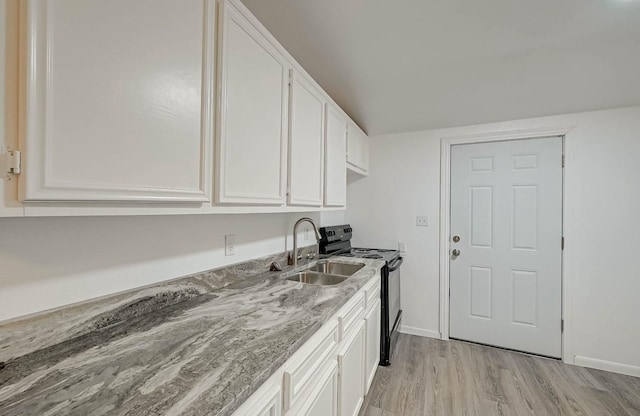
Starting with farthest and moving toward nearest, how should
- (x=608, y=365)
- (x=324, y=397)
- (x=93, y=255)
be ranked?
1. (x=608, y=365)
2. (x=324, y=397)
3. (x=93, y=255)

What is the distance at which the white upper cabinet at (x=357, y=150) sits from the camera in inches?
99.3

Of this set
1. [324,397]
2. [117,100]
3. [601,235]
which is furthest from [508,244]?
[117,100]

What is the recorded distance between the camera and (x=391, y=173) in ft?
10.0

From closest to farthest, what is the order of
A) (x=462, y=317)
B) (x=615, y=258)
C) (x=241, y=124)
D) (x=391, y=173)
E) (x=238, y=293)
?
(x=241, y=124) → (x=238, y=293) → (x=615, y=258) → (x=462, y=317) → (x=391, y=173)

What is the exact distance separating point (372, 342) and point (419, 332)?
1.19 meters

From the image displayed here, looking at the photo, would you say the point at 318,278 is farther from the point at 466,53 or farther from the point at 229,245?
the point at 466,53

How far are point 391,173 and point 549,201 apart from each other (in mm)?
1447

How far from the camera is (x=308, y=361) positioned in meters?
1.00

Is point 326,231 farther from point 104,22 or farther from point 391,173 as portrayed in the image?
point 104,22

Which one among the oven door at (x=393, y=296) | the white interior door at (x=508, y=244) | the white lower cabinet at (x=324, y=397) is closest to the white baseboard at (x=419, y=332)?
the white interior door at (x=508, y=244)

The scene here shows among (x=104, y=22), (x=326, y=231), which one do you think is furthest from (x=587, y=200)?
(x=104, y=22)

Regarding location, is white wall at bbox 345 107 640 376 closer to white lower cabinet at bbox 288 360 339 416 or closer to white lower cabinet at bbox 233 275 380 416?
white lower cabinet at bbox 233 275 380 416

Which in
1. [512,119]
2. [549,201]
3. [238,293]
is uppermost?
[512,119]

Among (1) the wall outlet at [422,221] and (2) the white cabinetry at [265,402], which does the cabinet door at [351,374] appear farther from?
→ (1) the wall outlet at [422,221]
